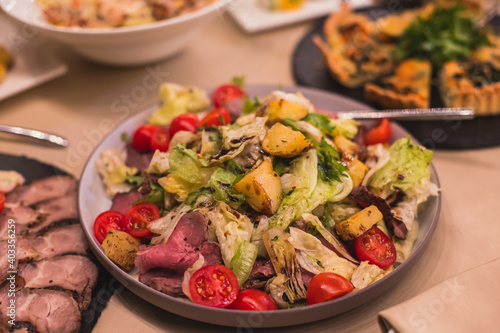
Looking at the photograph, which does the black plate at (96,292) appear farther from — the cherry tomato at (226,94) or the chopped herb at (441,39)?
the chopped herb at (441,39)

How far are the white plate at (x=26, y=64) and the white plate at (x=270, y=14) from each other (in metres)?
1.88

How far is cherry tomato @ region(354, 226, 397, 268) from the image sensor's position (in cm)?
210

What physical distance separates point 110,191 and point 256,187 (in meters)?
1.01

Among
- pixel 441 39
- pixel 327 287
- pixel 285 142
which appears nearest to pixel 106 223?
pixel 285 142

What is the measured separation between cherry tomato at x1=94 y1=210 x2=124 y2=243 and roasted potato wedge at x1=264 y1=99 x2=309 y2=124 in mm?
981

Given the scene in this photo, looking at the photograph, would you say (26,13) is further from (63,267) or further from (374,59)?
(374,59)

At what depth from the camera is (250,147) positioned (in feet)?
7.59

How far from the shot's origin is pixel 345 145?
2545mm

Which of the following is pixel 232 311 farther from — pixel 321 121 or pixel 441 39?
pixel 441 39

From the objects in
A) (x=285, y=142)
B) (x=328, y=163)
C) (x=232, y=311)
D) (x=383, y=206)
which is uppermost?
(x=285, y=142)

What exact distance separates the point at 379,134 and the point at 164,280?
1629 mm

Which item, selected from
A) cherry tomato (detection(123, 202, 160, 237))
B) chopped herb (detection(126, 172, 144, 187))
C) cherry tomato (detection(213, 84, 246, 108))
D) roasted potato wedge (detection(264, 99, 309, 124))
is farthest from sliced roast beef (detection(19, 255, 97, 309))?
cherry tomato (detection(213, 84, 246, 108))

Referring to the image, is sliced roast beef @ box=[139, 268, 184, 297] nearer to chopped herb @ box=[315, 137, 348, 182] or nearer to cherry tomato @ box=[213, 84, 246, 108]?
chopped herb @ box=[315, 137, 348, 182]

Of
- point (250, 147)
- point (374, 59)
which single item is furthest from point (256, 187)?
point (374, 59)
